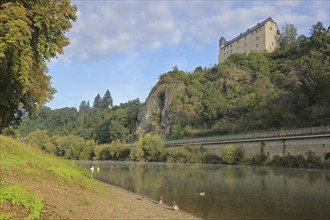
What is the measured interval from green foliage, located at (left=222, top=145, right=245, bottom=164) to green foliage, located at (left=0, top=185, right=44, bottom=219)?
2327 inches

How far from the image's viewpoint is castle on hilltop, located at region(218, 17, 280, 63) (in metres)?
130

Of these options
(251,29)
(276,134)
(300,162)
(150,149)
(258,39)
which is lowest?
(300,162)

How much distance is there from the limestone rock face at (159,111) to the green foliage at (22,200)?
115551mm

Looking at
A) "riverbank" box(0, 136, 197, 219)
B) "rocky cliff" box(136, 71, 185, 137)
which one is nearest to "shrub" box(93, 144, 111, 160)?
"rocky cliff" box(136, 71, 185, 137)

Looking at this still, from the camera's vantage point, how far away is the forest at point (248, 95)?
73.2m

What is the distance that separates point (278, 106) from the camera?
3169 inches

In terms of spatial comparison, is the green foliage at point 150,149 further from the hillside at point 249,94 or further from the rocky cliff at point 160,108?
the rocky cliff at point 160,108

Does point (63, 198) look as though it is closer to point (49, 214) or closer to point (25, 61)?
point (49, 214)

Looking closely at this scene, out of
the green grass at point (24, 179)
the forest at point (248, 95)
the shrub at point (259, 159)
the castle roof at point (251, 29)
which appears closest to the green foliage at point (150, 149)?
the forest at point (248, 95)

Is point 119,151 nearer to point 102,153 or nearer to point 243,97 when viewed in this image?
point 102,153

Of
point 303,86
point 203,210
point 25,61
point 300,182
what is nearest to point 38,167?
point 25,61

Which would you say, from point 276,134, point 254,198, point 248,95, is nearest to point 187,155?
point 276,134

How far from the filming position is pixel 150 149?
96188mm

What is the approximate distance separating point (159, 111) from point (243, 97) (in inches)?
1799
